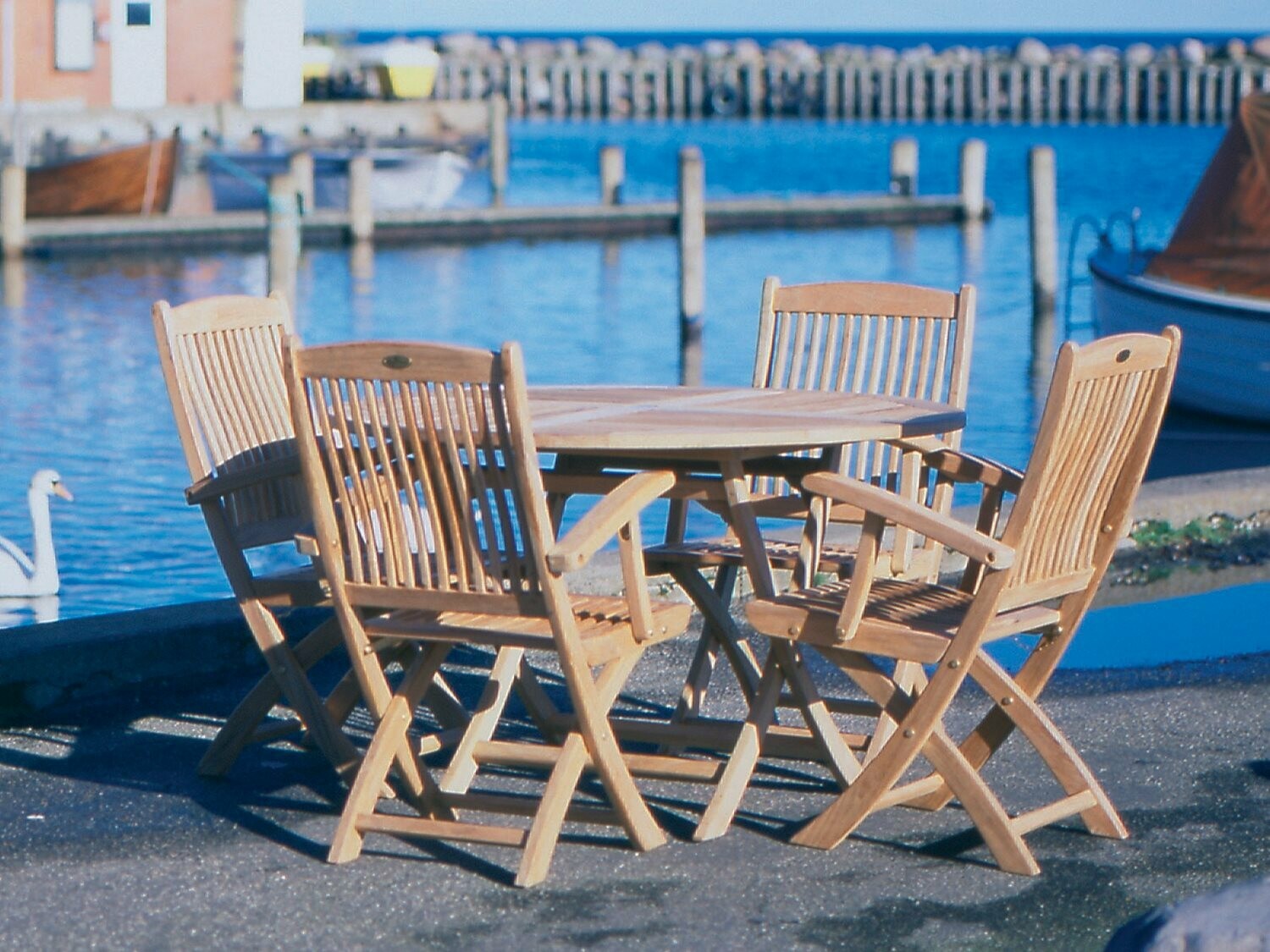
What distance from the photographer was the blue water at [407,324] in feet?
34.7

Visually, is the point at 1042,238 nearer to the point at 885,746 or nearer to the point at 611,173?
the point at 611,173

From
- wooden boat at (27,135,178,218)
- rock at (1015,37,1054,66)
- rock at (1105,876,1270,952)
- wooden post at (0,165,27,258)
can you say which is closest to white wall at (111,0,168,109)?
wooden boat at (27,135,178,218)

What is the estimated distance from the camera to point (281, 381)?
5.11m

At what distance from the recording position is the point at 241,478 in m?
4.62

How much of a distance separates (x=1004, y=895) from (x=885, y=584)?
89 centimetres

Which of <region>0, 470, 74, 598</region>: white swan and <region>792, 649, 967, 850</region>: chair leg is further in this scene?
<region>0, 470, 74, 598</region>: white swan

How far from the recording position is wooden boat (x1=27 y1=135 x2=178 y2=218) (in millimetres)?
26297

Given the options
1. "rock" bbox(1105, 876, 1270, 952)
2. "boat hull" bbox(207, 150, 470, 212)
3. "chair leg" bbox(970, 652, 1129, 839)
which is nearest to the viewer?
"rock" bbox(1105, 876, 1270, 952)

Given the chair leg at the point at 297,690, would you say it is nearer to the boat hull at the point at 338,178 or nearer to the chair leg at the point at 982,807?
the chair leg at the point at 982,807

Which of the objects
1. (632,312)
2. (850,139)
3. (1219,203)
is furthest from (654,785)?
(850,139)

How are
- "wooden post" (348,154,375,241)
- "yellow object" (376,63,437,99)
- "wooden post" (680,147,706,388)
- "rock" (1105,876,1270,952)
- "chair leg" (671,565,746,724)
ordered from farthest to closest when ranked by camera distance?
"yellow object" (376,63,437,99), "wooden post" (348,154,375,241), "wooden post" (680,147,706,388), "chair leg" (671,565,746,724), "rock" (1105,876,1270,952)

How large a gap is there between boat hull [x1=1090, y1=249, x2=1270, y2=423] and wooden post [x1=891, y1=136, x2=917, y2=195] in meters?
15.8

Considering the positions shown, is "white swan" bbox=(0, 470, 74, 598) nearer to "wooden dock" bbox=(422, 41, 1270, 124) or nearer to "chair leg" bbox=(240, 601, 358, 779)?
"chair leg" bbox=(240, 601, 358, 779)

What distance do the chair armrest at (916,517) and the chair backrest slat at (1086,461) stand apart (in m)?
0.07
